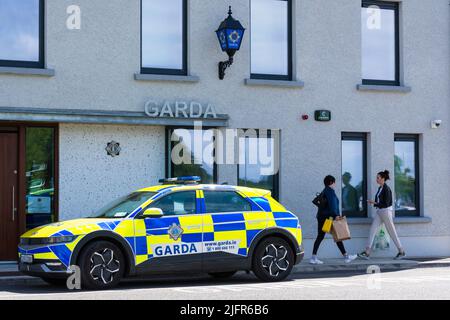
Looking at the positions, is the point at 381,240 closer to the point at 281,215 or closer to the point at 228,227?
the point at 281,215

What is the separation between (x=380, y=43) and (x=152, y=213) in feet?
30.7

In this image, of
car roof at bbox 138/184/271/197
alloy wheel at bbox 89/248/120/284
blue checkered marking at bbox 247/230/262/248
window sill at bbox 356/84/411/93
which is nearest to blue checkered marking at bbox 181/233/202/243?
car roof at bbox 138/184/271/197

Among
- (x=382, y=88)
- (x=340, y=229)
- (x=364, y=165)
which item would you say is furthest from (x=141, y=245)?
(x=382, y=88)

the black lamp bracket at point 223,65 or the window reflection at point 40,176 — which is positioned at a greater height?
the black lamp bracket at point 223,65

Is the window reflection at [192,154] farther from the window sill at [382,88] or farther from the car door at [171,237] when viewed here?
the car door at [171,237]

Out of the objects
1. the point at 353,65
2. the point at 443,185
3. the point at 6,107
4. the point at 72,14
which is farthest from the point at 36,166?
the point at 443,185

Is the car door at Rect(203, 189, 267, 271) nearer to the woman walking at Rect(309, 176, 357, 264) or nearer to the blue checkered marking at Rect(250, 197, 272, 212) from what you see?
the blue checkered marking at Rect(250, 197, 272, 212)

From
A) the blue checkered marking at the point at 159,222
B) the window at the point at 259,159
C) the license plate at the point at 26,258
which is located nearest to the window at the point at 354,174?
the window at the point at 259,159

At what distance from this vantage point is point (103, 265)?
13.8 metres

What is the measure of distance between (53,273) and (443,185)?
36.6ft

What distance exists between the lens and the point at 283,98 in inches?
785

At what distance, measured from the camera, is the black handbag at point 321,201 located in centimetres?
1854

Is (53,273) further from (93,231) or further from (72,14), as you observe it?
(72,14)

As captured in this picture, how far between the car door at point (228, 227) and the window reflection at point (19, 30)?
5.34 metres
